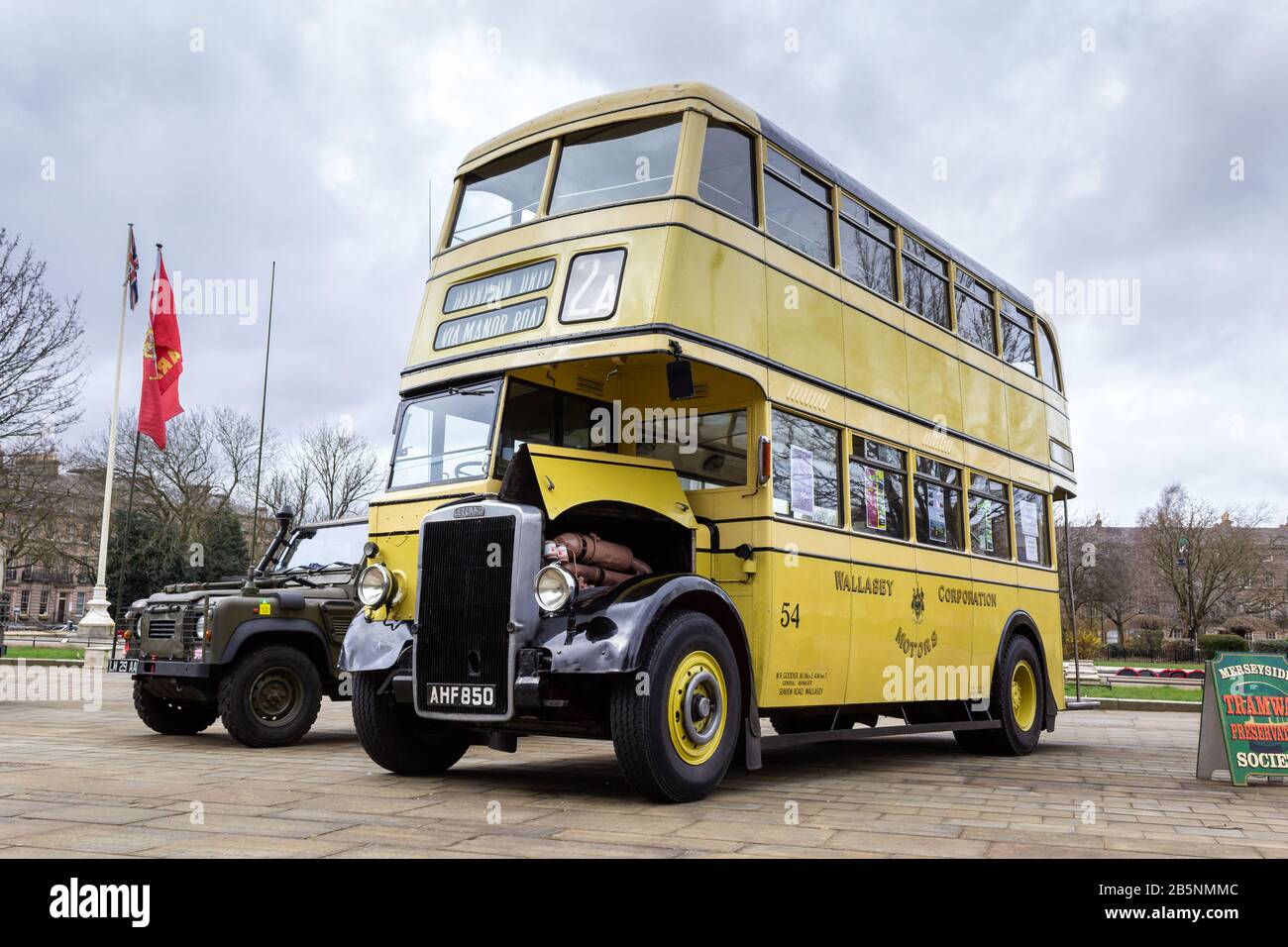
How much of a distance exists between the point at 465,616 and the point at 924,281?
6364 millimetres

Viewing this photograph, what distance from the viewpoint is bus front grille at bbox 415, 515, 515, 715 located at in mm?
6582

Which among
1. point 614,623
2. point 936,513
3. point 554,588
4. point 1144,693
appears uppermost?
point 936,513

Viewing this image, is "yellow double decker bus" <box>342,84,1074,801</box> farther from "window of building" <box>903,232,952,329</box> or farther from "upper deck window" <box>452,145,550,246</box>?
"window of building" <box>903,232,952,329</box>

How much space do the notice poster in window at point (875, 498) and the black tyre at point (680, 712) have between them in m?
2.69

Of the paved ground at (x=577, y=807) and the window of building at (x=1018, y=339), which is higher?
the window of building at (x=1018, y=339)

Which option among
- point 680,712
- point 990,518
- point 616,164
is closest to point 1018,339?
point 990,518

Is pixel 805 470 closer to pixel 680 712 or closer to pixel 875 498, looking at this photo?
pixel 875 498

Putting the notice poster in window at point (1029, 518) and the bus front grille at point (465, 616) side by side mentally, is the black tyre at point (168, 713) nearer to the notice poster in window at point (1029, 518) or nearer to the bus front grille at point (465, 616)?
the bus front grille at point (465, 616)

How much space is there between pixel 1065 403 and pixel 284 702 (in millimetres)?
10289

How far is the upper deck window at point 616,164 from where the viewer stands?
7.61 m

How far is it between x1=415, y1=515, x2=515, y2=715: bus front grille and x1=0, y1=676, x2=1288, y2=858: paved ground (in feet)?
2.05

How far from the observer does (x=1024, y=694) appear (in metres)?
12.1

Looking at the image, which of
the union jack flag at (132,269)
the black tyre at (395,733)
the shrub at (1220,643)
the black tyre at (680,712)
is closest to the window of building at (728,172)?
the black tyre at (680,712)
